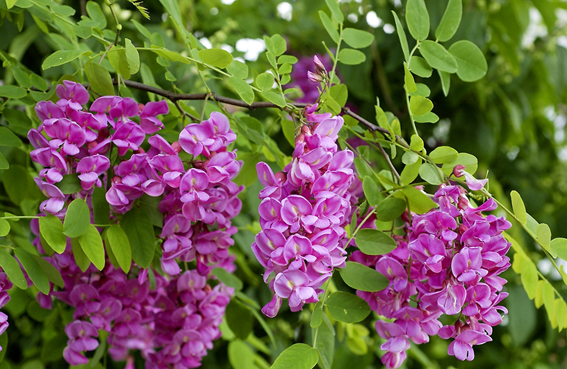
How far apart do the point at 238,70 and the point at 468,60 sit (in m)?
0.30

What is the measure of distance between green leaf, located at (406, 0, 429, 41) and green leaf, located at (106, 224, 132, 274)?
0.42 meters

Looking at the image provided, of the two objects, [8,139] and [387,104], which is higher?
[8,139]

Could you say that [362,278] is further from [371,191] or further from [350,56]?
[350,56]

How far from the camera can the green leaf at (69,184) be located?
0.55 metres

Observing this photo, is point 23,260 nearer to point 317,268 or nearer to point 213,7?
point 317,268

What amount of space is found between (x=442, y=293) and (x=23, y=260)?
0.43 m

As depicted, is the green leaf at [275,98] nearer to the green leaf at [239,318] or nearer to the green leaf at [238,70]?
the green leaf at [238,70]

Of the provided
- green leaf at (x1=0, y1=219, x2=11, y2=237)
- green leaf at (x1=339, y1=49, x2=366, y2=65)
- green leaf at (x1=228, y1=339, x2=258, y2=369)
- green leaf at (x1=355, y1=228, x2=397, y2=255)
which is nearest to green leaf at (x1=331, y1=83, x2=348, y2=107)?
green leaf at (x1=339, y1=49, x2=366, y2=65)

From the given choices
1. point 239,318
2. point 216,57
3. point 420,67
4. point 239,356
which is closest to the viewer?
point 216,57

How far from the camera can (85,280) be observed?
2.18 ft

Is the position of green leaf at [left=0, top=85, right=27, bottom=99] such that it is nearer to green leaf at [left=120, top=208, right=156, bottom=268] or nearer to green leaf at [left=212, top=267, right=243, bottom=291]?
green leaf at [left=120, top=208, right=156, bottom=268]

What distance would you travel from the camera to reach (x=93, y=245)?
1.83ft

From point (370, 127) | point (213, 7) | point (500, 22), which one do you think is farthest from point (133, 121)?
point (500, 22)

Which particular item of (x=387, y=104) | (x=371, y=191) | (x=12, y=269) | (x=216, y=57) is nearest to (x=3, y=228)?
(x=12, y=269)
